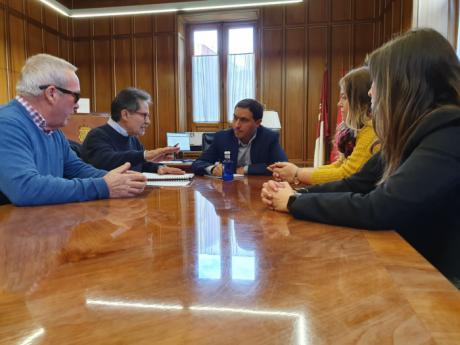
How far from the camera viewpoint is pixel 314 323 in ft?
1.63

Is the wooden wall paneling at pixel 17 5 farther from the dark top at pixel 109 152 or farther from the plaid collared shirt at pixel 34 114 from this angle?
the plaid collared shirt at pixel 34 114

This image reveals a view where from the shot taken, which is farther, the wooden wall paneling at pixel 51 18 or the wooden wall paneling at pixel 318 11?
the wooden wall paneling at pixel 51 18

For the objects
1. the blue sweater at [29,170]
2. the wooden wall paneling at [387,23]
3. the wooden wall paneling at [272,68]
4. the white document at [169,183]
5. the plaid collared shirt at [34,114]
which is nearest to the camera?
the blue sweater at [29,170]

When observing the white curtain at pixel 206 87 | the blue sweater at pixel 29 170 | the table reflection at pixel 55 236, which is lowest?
the table reflection at pixel 55 236

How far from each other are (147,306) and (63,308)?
0.12 meters

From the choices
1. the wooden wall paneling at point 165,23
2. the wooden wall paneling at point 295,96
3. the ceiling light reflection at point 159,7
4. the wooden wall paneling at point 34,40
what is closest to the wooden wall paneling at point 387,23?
the wooden wall paneling at point 295,96

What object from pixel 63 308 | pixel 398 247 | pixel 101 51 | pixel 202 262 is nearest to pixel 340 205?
pixel 398 247

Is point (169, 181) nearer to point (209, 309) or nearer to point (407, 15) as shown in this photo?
point (209, 309)

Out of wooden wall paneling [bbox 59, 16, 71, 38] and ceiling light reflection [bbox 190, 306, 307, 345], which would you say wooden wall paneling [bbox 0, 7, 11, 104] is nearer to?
wooden wall paneling [bbox 59, 16, 71, 38]

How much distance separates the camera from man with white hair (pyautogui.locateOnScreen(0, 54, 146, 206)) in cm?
144

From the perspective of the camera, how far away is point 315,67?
629 centimetres

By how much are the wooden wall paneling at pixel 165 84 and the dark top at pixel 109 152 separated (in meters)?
4.05

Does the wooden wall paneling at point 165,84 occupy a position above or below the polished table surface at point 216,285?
above

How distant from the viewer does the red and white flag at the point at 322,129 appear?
19.3 ft
